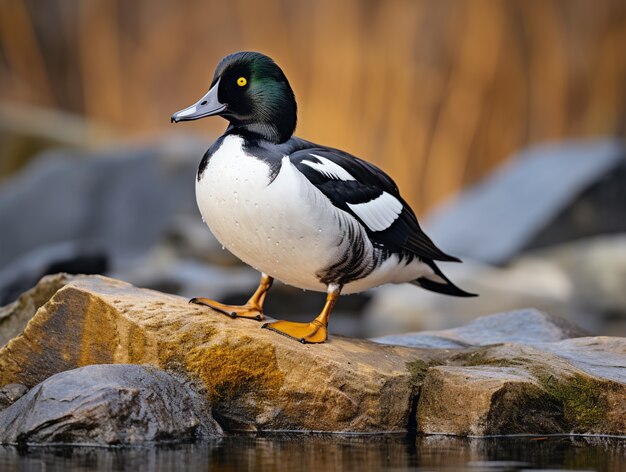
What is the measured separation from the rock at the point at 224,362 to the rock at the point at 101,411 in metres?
0.23

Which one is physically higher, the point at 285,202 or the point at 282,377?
the point at 285,202

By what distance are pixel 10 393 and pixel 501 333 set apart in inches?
93.1

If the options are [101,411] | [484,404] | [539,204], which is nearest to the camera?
[101,411]

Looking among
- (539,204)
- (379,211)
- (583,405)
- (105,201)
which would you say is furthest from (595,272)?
(583,405)

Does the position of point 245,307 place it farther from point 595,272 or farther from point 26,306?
point 595,272

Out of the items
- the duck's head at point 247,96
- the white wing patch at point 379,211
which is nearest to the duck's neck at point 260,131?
the duck's head at point 247,96

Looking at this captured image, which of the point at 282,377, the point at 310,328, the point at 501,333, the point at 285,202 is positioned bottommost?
the point at 282,377

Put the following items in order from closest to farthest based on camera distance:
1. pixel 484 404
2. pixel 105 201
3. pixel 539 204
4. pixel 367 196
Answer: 1. pixel 484 404
2. pixel 367 196
3. pixel 539 204
4. pixel 105 201

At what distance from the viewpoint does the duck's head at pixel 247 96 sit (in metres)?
4.54

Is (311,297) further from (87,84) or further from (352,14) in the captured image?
(87,84)

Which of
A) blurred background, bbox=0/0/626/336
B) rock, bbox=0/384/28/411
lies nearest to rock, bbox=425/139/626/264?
blurred background, bbox=0/0/626/336

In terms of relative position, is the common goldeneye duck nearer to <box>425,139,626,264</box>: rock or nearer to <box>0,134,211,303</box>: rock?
<box>425,139,626,264</box>: rock

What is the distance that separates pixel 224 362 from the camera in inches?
169

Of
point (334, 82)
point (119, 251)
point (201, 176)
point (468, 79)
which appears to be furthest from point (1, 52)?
point (201, 176)
